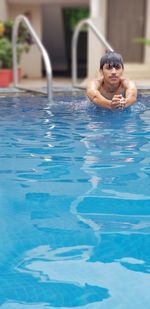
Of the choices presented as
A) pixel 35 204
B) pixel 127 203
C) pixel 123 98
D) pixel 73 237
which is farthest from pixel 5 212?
pixel 123 98

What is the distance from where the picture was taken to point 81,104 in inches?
296

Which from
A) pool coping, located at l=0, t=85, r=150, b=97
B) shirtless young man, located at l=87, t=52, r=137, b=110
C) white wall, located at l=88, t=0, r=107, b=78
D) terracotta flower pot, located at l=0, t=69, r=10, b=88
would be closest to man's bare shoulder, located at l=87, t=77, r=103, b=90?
shirtless young man, located at l=87, t=52, r=137, b=110

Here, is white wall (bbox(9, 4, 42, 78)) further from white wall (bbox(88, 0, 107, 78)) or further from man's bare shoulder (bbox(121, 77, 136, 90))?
man's bare shoulder (bbox(121, 77, 136, 90))

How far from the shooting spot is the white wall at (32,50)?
58.6ft

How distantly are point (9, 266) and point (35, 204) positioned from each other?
2.73ft

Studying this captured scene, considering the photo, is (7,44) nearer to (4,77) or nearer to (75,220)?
(4,77)

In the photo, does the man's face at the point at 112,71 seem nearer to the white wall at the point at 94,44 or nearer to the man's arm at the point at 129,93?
the man's arm at the point at 129,93

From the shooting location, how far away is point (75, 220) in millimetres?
Result: 2654

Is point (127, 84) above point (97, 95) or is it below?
above

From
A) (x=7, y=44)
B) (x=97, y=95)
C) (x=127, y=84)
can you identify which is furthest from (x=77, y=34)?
(x=97, y=95)

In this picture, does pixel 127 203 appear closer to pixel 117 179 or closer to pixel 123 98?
pixel 117 179

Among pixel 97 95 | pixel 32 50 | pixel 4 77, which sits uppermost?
pixel 32 50

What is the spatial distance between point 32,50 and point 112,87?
12.7 metres

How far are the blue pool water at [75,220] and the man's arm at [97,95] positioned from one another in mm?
1017
